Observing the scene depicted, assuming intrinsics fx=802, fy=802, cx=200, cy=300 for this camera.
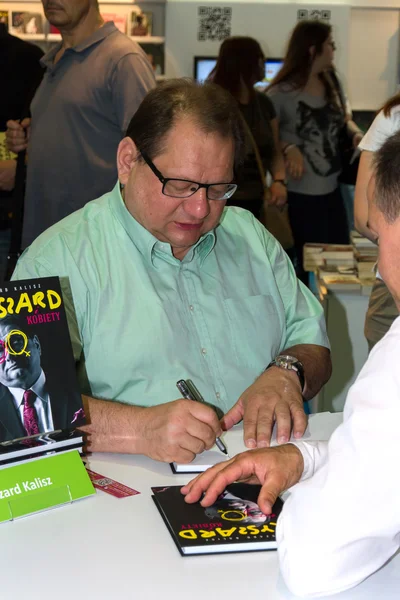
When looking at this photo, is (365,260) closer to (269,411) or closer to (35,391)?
(269,411)

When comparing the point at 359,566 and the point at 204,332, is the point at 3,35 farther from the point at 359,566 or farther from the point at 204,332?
the point at 359,566

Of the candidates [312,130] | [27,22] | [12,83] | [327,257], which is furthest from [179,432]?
[27,22]

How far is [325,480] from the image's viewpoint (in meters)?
1.06

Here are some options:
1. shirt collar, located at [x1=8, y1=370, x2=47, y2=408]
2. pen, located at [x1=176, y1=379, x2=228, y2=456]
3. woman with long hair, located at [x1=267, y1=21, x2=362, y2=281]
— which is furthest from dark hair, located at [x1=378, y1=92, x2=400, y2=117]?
woman with long hair, located at [x1=267, y1=21, x2=362, y2=281]

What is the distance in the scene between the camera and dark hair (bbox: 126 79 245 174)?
5.98 feet

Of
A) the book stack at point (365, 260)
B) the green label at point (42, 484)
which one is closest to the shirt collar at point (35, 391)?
the green label at point (42, 484)

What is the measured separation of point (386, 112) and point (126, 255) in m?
1.09

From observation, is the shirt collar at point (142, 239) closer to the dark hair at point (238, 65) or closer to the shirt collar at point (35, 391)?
the shirt collar at point (35, 391)

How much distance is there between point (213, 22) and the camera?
8.20m

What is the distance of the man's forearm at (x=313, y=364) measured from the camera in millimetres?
1921

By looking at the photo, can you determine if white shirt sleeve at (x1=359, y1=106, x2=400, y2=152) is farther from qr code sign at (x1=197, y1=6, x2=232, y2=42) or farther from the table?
qr code sign at (x1=197, y1=6, x2=232, y2=42)

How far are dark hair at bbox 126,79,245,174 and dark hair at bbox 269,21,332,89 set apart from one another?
320cm

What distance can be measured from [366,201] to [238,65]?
6.62 feet

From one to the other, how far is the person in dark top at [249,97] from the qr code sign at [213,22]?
382cm
